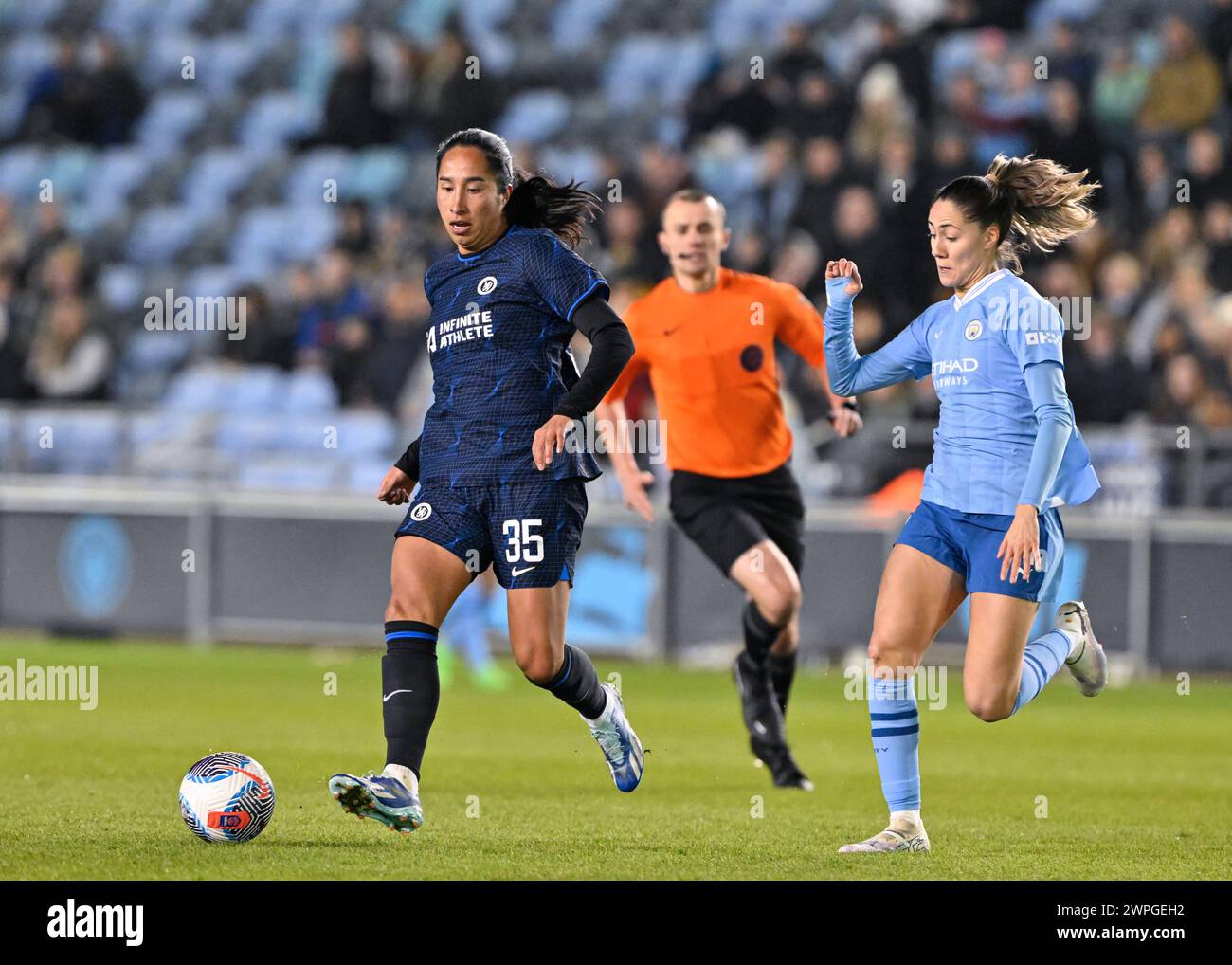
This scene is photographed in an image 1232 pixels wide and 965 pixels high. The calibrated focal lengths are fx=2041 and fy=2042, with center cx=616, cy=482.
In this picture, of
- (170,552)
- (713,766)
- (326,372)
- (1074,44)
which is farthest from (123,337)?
(713,766)

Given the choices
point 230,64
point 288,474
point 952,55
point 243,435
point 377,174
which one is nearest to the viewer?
point 288,474

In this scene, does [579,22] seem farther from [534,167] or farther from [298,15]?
[534,167]

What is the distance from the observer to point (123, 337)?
1942cm

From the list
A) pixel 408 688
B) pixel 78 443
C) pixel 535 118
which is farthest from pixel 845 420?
pixel 535 118

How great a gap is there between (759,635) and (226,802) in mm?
3043

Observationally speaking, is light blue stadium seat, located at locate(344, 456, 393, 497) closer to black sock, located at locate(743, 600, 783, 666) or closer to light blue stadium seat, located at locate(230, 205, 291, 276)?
light blue stadium seat, located at locate(230, 205, 291, 276)

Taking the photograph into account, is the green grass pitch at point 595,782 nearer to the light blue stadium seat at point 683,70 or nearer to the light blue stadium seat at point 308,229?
the light blue stadium seat at point 308,229

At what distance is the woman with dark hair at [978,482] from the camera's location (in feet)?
21.3

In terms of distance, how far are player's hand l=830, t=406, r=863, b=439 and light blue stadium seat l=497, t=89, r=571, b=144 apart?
478 inches

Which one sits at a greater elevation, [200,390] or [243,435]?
[200,390]

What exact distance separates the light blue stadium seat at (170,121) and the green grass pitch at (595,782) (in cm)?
950

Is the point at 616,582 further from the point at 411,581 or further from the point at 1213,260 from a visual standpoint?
the point at 411,581

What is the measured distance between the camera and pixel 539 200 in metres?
7.02
